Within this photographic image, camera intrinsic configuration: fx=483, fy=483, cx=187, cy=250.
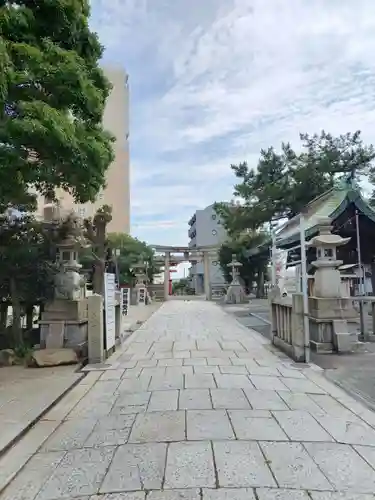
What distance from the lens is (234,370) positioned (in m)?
6.55

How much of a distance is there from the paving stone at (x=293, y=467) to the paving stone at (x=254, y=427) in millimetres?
162

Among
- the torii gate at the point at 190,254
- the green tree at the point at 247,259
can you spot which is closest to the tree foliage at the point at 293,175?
the green tree at the point at 247,259

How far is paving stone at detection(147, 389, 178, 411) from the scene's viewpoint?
15.5 ft

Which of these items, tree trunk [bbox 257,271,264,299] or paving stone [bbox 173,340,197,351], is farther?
tree trunk [bbox 257,271,264,299]

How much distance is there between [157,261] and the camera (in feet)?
122

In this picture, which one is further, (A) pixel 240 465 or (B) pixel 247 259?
(B) pixel 247 259

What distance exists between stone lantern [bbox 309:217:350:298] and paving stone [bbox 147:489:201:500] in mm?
5911

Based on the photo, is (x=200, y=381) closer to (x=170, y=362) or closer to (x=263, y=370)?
(x=263, y=370)

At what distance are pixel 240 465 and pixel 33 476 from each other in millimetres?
1373

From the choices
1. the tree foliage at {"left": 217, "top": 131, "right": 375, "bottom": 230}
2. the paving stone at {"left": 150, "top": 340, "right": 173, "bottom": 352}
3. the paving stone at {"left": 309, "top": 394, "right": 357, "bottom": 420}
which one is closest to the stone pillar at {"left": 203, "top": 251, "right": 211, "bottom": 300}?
the tree foliage at {"left": 217, "top": 131, "right": 375, "bottom": 230}

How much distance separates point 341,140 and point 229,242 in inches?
481

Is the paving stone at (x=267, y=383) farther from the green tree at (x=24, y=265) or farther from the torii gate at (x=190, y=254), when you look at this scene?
Result: the torii gate at (x=190, y=254)

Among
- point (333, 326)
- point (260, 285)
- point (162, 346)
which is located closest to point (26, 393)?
point (162, 346)

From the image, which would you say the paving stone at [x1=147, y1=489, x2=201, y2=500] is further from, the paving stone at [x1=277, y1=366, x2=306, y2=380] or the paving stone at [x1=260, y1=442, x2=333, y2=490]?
the paving stone at [x1=277, y1=366, x2=306, y2=380]
